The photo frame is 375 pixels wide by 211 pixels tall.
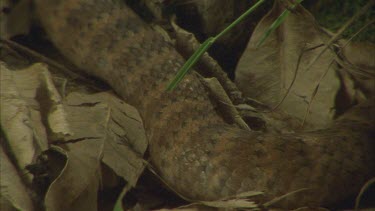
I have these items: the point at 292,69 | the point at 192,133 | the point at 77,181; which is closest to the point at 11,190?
the point at 77,181

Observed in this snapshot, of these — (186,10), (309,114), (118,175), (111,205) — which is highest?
(186,10)

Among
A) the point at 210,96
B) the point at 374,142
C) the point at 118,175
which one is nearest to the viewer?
the point at 118,175

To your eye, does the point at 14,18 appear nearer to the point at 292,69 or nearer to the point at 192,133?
the point at 192,133

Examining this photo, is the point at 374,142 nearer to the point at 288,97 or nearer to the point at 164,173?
the point at 288,97

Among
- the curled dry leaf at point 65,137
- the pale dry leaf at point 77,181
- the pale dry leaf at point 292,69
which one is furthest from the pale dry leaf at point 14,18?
the pale dry leaf at point 292,69

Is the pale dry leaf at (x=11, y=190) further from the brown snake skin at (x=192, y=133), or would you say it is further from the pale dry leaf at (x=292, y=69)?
the pale dry leaf at (x=292, y=69)

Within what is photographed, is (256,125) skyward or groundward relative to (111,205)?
skyward

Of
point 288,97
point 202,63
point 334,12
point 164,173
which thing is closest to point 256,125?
point 288,97

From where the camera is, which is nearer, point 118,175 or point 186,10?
point 118,175

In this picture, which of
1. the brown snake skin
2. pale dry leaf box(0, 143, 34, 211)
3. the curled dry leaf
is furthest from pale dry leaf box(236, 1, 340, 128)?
pale dry leaf box(0, 143, 34, 211)
